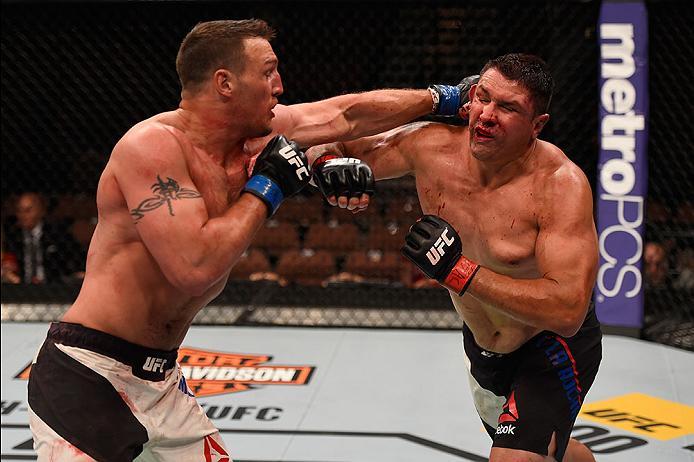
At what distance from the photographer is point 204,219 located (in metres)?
2.09

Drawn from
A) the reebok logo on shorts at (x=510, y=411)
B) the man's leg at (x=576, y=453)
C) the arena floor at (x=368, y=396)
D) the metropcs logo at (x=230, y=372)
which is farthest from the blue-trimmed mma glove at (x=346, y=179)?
the metropcs logo at (x=230, y=372)

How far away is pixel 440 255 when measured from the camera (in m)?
2.34

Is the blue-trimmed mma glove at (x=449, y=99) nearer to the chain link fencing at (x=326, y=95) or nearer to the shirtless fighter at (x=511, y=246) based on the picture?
the shirtless fighter at (x=511, y=246)

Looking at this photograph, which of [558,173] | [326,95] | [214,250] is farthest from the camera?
[326,95]

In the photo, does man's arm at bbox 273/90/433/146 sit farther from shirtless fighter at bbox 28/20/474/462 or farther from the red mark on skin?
the red mark on skin

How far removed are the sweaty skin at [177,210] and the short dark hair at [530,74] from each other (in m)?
0.58

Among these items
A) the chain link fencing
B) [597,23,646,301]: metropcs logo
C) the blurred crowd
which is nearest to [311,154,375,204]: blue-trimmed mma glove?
[597,23,646,301]: metropcs logo

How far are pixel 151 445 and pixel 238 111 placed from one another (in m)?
0.79

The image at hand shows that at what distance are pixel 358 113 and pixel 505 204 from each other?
1.54ft

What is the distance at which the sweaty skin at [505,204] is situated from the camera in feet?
7.79

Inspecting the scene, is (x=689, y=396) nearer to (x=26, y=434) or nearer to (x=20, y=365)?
(x=26, y=434)

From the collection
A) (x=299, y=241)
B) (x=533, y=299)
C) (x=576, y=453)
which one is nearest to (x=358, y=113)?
(x=533, y=299)

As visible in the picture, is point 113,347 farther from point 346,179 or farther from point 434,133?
point 434,133

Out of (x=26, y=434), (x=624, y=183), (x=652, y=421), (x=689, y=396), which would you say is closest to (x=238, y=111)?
(x=26, y=434)
